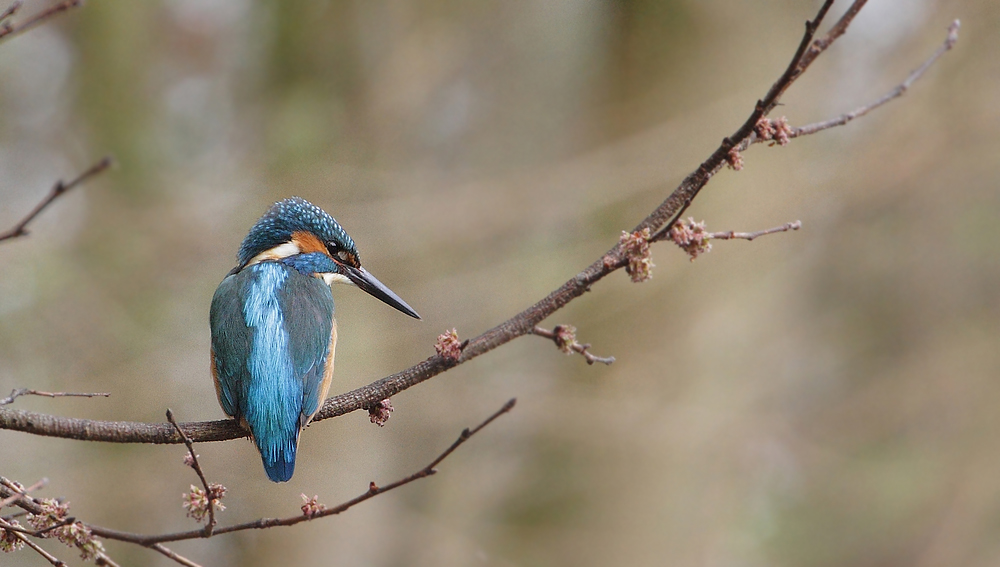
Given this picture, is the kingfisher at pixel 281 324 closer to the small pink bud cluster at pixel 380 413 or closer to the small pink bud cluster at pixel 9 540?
the small pink bud cluster at pixel 380 413

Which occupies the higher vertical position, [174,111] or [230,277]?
[174,111]

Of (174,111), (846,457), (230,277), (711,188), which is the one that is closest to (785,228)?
(230,277)

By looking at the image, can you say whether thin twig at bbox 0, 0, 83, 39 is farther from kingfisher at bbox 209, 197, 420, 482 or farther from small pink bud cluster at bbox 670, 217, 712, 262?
small pink bud cluster at bbox 670, 217, 712, 262

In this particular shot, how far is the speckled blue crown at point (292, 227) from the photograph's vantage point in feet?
9.07

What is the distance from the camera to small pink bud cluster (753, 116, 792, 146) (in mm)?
1778

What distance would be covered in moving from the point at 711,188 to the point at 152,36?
11.9 ft

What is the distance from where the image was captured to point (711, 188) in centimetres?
521

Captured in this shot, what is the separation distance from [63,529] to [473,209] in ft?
13.2

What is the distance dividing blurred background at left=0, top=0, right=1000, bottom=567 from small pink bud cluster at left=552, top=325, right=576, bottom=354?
3.33 m

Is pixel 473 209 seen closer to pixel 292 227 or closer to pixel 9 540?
pixel 292 227

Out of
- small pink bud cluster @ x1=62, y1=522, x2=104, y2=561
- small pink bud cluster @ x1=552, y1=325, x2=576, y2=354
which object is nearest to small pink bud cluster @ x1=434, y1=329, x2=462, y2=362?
small pink bud cluster @ x1=552, y1=325, x2=576, y2=354

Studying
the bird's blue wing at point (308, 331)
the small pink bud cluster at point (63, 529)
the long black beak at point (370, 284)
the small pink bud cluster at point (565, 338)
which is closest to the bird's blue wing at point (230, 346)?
Result: the bird's blue wing at point (308, 331)

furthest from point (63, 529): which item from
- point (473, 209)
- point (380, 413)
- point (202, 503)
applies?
point (473, 209)

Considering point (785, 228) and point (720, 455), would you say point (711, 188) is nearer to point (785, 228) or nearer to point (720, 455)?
point (720, 455)
